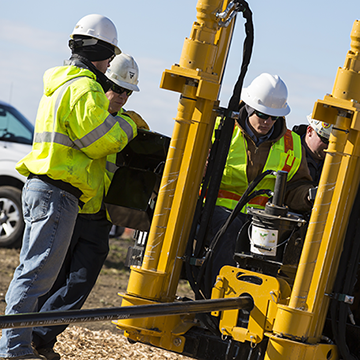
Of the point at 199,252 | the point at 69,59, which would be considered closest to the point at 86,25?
the point at 69,59

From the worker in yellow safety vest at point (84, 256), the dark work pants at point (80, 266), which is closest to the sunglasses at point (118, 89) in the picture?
the worker in yellow safety vest at point (84, 256)

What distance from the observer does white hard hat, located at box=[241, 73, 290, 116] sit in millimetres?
4191

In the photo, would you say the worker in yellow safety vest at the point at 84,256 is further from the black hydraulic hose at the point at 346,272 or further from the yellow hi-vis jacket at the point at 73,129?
Result: the black hydraulic hose at the point at 346,272

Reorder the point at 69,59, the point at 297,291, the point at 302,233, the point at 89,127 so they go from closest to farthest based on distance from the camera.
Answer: the point at 297,291, the point at 302,233, the point at 89,127, the point at 69,59

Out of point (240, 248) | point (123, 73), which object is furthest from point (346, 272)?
point (123, 73)

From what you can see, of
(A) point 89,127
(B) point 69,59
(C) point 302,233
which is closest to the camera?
(C) point 302,233

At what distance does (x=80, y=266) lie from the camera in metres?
4.57

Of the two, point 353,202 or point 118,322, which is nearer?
point 353,202

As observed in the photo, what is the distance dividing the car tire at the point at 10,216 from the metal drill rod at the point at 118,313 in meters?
6.04

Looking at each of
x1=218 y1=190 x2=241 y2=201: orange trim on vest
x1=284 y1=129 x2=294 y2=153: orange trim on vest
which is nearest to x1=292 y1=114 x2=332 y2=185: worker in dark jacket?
Result: x1=284 y1=129 x2=294 y2=153: orange trim on vest

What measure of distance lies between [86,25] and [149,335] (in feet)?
7.19

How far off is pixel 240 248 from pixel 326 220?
62cm

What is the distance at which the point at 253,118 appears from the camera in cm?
421

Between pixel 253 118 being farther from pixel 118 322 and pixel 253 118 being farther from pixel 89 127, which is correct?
pixel 118 322
